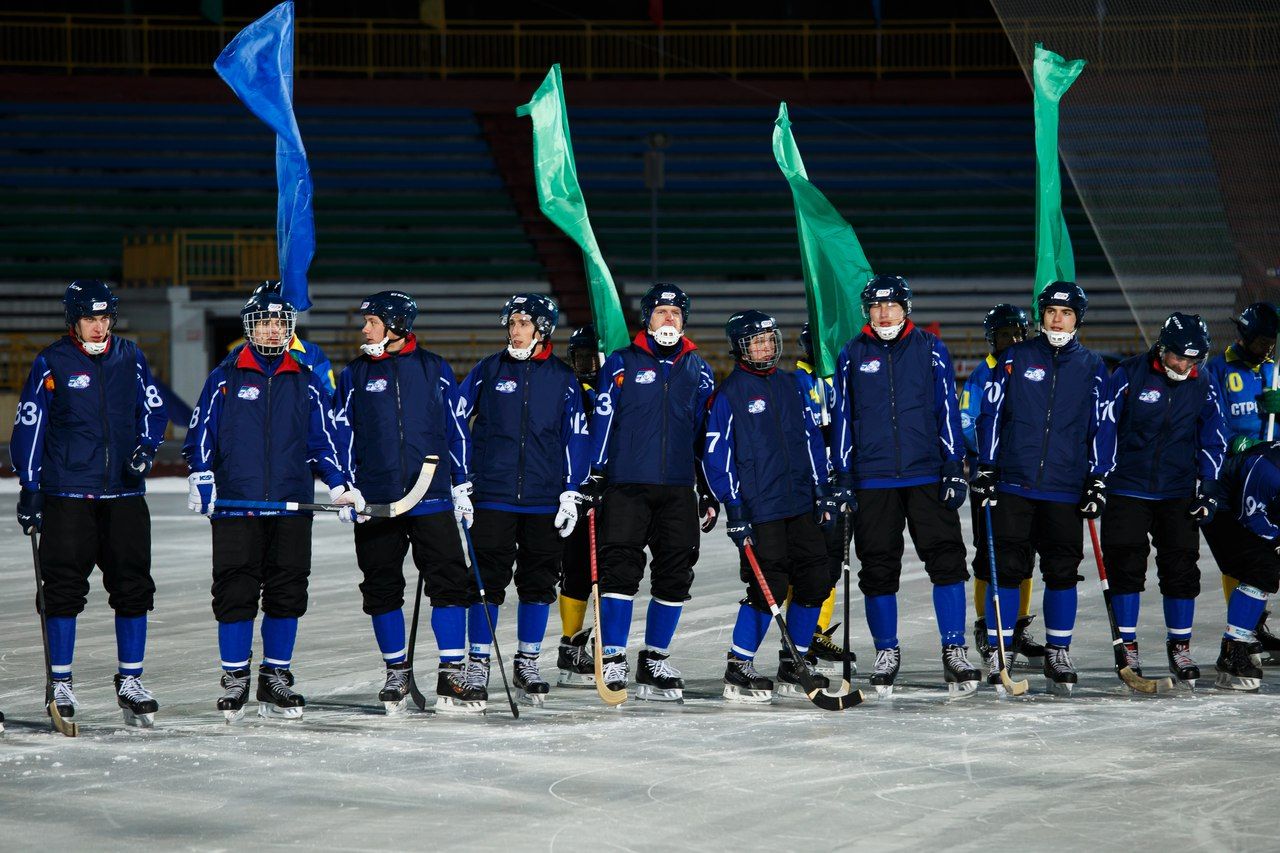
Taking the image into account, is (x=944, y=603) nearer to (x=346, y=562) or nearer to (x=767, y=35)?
(x=346, y=562)

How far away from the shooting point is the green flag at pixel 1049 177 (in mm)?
8219

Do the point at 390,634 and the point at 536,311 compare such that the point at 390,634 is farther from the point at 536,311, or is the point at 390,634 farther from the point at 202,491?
the point at 536,311

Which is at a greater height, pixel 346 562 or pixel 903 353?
pixel 903 353

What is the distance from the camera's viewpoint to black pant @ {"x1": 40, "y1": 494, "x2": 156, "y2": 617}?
22.0 feet

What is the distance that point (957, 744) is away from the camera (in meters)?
6.14

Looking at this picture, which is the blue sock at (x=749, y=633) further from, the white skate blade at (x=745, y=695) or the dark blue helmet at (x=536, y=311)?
the dark blue helmet at (x=536, y=311)

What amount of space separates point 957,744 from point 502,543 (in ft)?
7.25

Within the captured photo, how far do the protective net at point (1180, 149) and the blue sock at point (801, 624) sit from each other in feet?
11.9

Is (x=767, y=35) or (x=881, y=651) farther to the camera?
(x=767, y=35)

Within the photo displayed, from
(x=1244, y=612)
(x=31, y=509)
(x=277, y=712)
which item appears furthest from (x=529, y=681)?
(x=1244, y=612)

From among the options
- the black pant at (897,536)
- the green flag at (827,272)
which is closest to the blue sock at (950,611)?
the black pant at (897,536)

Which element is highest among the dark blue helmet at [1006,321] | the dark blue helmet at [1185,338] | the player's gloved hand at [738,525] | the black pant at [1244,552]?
the dark blue helmet at [1006,321]

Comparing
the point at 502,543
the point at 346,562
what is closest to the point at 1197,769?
the point at 502,543

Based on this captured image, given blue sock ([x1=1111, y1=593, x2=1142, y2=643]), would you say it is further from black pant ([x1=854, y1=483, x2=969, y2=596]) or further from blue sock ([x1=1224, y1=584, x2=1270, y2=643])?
black pant ([x1=854, y1=483, x2=969, y2=596])
